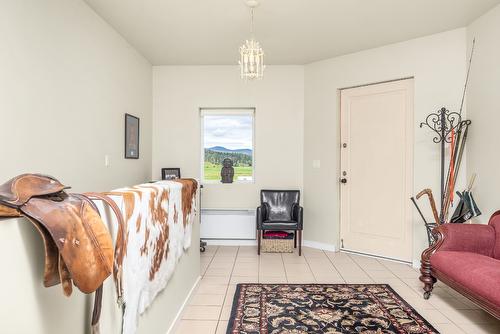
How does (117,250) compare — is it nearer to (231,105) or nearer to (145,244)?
(145,244)

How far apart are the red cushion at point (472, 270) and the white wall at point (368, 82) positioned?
4.09 feet

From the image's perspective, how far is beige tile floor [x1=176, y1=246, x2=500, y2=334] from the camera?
2373 millimetres

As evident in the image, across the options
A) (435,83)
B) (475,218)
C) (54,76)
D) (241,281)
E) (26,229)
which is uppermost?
(435,83)

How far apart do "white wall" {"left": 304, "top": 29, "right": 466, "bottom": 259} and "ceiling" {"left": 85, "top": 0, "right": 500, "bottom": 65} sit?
0.18m

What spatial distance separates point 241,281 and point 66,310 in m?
2.46

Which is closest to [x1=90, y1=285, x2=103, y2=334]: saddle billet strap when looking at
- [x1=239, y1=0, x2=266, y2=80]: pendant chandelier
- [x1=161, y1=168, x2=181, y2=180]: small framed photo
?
[x1=239, y1=0, x2=266, y2=80]: pendant chandelier

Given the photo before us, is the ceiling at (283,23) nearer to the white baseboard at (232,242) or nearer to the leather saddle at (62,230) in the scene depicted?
the leather saddle at (62,230)

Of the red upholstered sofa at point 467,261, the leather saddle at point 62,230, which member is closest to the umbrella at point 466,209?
the red upholstered sofa at point 467,261

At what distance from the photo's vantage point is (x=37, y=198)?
2.74 ft

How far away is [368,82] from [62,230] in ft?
13.7

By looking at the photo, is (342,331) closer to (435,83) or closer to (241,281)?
(241,281)

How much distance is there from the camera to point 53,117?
2.52 m

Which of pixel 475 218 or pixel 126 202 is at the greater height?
pixel 126 202

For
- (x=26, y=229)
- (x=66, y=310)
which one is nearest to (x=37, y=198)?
(x=26, y=229)
